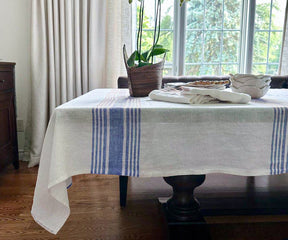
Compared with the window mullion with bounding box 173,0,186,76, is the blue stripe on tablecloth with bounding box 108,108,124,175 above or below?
below

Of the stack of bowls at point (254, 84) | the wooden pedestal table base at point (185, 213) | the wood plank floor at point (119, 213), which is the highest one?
the stack of bowls at point (254, 84)

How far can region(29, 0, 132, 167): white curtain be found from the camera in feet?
7.95

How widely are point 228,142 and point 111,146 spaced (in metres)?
0.31

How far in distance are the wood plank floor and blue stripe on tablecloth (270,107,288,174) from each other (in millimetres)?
648

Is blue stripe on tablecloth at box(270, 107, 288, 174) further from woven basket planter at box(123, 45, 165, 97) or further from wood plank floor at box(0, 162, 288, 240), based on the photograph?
wood plank floor at box(0, 162, 288, 240)

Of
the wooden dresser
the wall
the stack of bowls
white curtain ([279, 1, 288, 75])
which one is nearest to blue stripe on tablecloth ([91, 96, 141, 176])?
the stack of bowls

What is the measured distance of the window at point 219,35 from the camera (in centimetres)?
280

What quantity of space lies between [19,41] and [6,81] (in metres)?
0.62

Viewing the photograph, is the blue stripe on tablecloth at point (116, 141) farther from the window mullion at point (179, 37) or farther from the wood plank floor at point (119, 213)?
the window mullion at point (179, 37)

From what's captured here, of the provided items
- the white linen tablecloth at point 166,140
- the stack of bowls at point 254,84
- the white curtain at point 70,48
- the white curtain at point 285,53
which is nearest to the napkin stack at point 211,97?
the white linen tablecloth at point 166,140

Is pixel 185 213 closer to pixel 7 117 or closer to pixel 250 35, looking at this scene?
pixel 7 117

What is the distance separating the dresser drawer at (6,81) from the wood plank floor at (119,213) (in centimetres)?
66

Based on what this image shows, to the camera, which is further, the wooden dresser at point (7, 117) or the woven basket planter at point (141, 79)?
the wooden dresser at point (7, 117)

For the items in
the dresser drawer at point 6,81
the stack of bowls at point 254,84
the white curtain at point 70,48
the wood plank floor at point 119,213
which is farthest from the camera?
the white curtain at point 70,48
